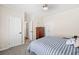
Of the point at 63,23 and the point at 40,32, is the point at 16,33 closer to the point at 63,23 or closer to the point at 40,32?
the point at 40,32

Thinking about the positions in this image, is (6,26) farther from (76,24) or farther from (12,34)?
(76,24)

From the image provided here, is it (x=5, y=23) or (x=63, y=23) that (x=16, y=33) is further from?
(x=63, y=23)

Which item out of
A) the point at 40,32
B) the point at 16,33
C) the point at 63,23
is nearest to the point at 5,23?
the point at 16,33

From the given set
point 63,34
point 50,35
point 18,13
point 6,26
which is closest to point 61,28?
point 63,34

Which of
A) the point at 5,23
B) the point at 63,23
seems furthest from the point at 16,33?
the point at 63,23

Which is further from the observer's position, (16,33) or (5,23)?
(5,23)

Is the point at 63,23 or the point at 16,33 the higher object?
the point at 63,23

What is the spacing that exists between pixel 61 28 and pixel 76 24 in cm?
34

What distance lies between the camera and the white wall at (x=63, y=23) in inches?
76.4

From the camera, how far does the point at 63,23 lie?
2080mm

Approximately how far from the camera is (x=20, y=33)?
1.86m

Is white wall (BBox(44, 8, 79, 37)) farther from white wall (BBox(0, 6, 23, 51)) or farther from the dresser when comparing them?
white wall (BBox(0, 6, 23, 51))

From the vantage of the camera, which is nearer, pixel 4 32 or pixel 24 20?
pixel 24 20
